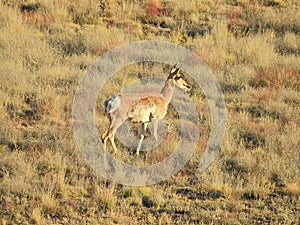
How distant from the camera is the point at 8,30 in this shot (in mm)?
16312

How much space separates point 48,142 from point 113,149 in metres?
1.15

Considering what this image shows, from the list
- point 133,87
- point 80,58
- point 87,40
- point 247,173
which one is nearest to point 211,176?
point 247,173

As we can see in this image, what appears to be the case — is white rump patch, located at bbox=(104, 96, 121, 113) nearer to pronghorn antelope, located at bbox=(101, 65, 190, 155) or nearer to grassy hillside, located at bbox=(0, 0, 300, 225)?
pronghorn antelope, located at bbox=(101, 65, 190, 155)

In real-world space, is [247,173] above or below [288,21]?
below

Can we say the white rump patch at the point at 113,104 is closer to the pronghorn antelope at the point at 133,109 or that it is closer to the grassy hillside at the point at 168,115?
the pronghorn antelope at the point at 133,109

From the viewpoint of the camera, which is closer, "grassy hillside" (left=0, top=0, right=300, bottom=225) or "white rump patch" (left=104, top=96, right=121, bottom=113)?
"grassy hillside" (left=0, top=0, right=300, bottom=225)

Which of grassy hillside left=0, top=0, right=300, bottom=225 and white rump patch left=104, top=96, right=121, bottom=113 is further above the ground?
white rump patch left=104, top=96, right=121, bottom=113

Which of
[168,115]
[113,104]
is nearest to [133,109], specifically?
[113,104]

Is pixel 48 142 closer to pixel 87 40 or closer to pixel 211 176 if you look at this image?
pixel 211 176

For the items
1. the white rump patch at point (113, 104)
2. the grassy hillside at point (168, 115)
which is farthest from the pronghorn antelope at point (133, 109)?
the grassy hillside at point (168, 115)

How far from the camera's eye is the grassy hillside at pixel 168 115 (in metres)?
8.52

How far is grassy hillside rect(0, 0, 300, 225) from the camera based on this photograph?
852 cm

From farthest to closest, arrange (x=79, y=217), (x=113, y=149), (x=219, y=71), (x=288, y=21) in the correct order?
(x=288, y=21) → (x=219, y=71) → (x=113, y=149) → (x=79, y=217)

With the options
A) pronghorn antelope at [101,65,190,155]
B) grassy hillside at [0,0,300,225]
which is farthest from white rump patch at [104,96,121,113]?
grassy hillside at [0,0,300,225]
